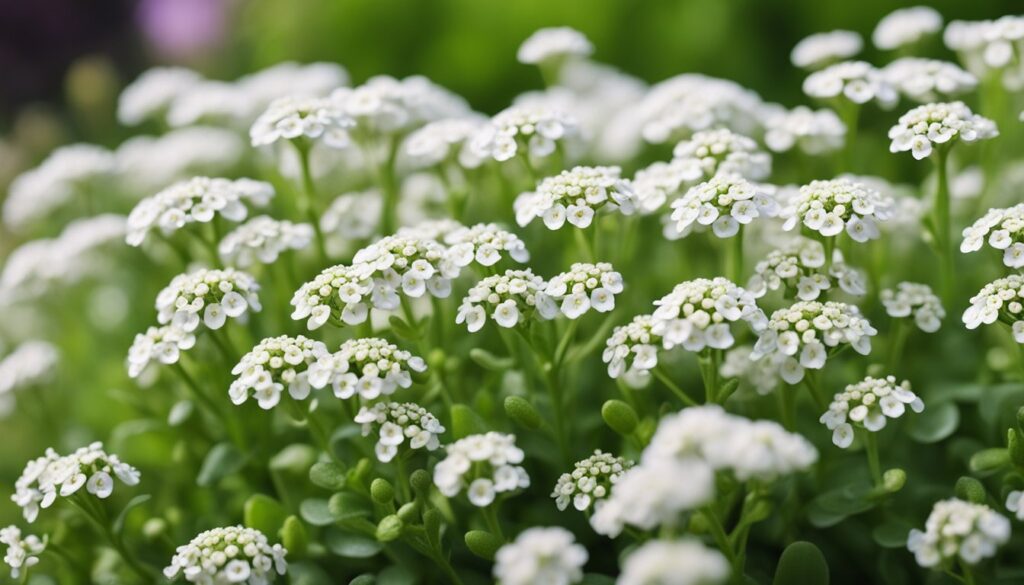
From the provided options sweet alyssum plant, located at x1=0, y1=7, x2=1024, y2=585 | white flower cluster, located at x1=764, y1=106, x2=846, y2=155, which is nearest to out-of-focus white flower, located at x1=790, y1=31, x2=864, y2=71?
sweet alyssum plant, located at x1=0, y1=7, x2=1024, y2=585

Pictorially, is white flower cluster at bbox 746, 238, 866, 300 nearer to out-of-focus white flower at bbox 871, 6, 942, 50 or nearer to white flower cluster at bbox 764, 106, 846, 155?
white flower cluster at bbox 764, 106, 846, 155

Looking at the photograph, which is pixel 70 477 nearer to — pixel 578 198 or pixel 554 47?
pixel 578 198

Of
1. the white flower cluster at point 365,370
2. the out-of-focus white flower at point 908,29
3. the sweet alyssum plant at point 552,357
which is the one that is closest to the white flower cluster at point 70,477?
the sweet alyssum plant at point 552,357

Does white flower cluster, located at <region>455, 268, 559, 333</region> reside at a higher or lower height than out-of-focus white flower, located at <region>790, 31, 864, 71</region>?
lower

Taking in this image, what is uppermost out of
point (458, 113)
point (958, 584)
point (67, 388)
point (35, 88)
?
point (458, 113)

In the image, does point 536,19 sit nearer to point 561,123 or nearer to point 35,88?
point 561,123

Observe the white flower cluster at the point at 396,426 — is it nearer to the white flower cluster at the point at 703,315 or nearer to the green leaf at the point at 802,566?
the white flower cluster at the point at 703,315

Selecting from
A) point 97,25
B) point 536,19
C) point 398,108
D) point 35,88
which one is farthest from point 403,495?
point 97,25
